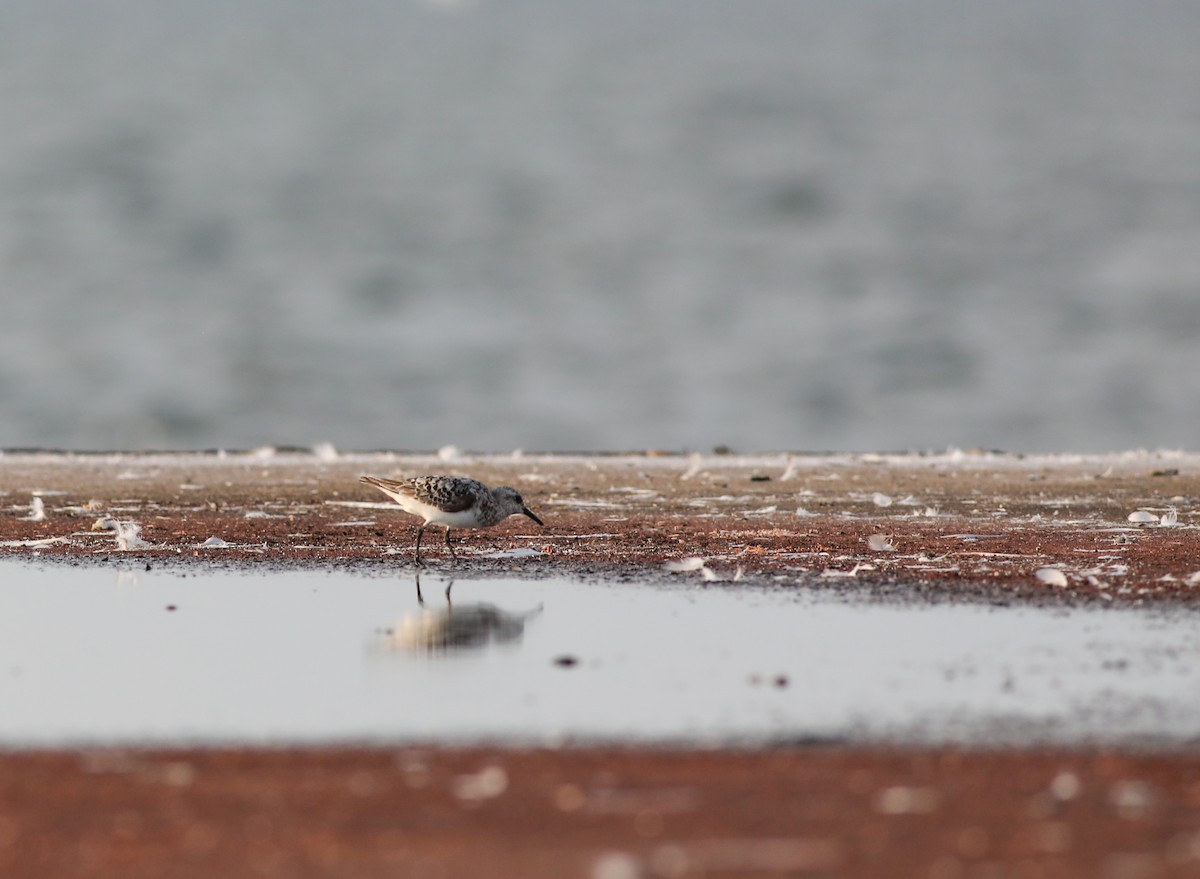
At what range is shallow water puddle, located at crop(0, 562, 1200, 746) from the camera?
27.3ft

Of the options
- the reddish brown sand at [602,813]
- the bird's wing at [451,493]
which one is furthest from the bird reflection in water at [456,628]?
the bird's wing at [451,493]

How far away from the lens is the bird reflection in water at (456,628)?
1113 centimetres

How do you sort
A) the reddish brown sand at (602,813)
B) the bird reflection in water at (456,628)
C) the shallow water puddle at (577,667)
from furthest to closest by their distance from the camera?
the bird reflection in water at (456,628) < the shallow water puddle at (577,667) < the reddish brown sand at (602,813)

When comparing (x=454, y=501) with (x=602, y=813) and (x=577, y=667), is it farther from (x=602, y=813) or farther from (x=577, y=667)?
(x=602, y=813)

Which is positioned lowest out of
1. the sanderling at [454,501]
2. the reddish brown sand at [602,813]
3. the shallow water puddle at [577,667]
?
the reddish brown sand at [602,813]

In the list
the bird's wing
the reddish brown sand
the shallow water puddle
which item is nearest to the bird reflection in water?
the shallow water puddle

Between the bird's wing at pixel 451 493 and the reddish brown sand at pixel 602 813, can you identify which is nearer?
the reddish brown sand at pixel 602 813

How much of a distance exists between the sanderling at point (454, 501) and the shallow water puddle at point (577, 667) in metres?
3.13

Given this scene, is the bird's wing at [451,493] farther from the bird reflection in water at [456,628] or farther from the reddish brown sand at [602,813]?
the reddish brown sand at [602,813]

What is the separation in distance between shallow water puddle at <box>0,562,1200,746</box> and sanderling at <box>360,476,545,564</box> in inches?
123

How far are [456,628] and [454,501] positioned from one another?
215 inches

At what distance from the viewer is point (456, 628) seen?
11891 mm

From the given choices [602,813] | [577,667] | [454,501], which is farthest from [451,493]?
[602,813]

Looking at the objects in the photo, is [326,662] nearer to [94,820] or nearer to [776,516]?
→ [94,820]
